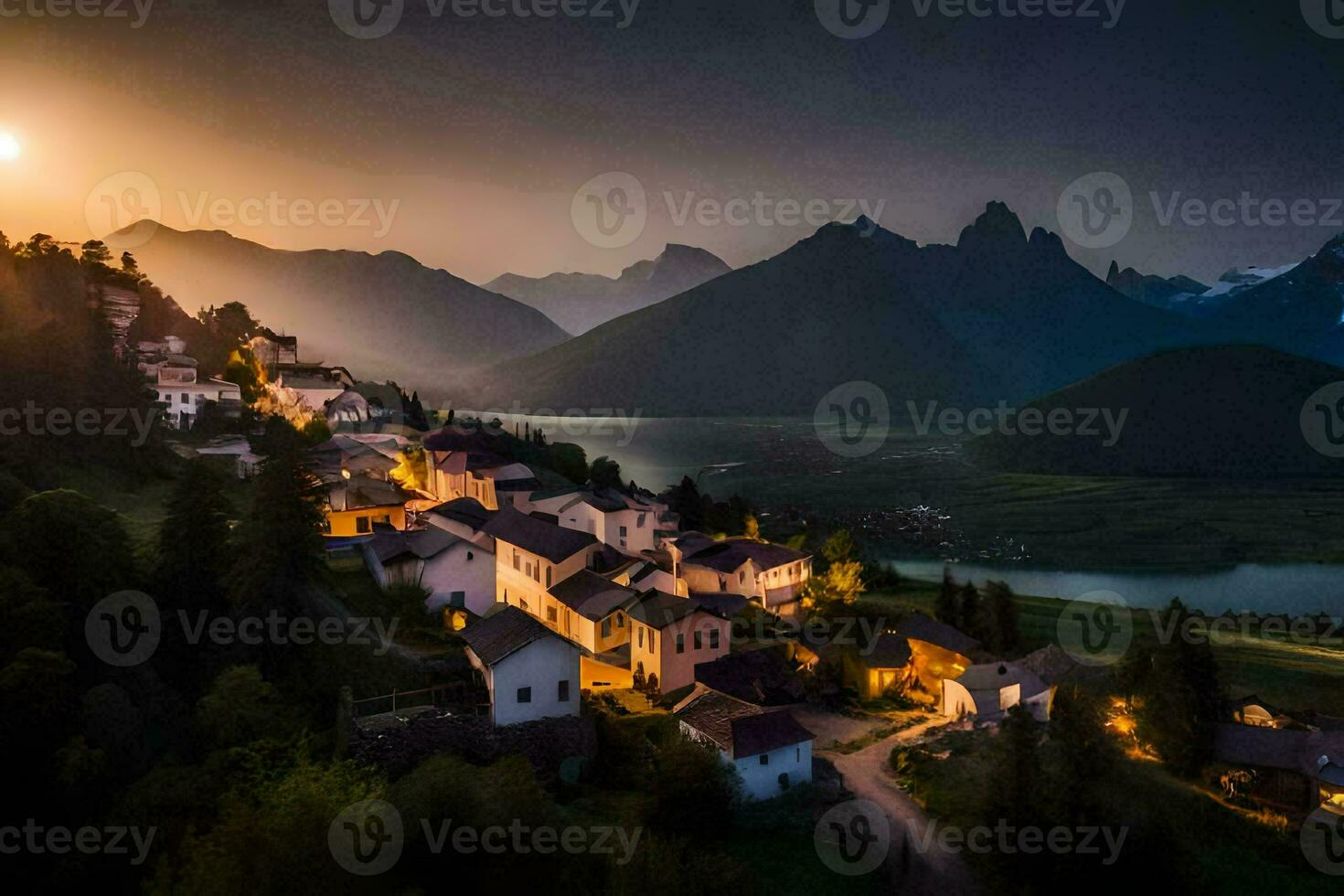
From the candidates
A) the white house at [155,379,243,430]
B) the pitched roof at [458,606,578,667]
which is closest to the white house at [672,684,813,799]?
the pitched roof at [458,606,578,667]

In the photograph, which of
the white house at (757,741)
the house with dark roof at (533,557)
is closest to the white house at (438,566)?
the house with dark roof at (533,557)

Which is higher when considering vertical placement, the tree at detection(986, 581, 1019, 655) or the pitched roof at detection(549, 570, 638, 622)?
the pitched roof at detection(549, 570, 638, 622)

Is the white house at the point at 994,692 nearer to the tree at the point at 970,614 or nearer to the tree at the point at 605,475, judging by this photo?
the tree at the point at 970,614

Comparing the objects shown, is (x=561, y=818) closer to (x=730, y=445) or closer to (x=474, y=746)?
(x=474, y=746)

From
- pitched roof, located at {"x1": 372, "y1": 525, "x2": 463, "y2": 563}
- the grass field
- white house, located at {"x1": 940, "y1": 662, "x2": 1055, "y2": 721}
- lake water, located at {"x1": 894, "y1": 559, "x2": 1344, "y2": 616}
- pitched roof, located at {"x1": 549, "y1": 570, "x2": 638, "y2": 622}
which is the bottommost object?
lake water, located at {"x1": 894, "y1": 559, "x2": 1344, "y2": 616}

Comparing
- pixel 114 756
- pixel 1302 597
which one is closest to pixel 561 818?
pixel 114 756

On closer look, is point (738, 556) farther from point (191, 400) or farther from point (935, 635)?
point (191, 400)

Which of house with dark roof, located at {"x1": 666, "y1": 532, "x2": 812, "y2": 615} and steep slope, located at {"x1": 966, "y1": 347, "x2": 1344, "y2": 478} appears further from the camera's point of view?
steep slope, located at {"x1": 966, "y1": 347, "x2": 1344, "y2": 478}

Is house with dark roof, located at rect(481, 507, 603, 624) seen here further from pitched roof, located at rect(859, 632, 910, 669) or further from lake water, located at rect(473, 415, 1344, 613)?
lake water, located at rect(473, 415, 1344, 613)
